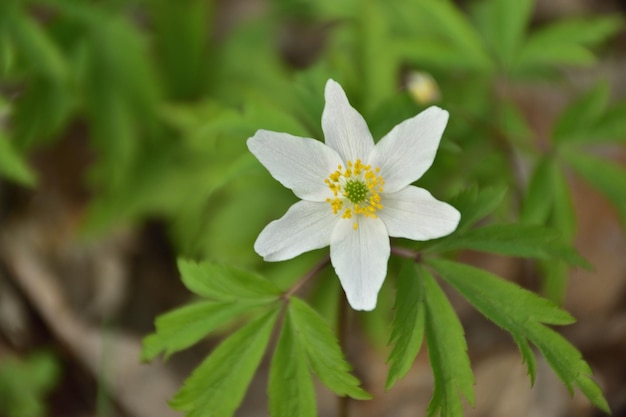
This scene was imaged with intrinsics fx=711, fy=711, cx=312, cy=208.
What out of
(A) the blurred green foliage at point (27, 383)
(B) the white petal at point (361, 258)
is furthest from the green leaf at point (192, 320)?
(A) the blurred green foliage at point (27, 383)

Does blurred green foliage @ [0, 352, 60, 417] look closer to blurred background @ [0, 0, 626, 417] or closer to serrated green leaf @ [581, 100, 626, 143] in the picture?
blurred background @ [0, 0, 626, 417]

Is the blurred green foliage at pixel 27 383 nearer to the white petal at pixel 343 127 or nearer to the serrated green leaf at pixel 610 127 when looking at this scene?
the white petal at pixel 343 127

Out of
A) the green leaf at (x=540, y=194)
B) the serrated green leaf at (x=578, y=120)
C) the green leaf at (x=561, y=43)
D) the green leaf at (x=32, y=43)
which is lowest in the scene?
the green leaf at (x=540, y=194)

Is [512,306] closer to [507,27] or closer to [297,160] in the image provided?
[297,160]

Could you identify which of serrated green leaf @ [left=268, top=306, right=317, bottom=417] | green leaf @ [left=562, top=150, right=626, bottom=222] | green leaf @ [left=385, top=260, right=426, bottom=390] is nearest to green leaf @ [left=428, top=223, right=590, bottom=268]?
green leaf @ [left=385, top=260, right=426, bottom=390]

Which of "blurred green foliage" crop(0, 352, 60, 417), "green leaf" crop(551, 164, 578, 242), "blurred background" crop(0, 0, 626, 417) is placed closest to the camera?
"green leaf" crop(551, 164, 578, 242)
